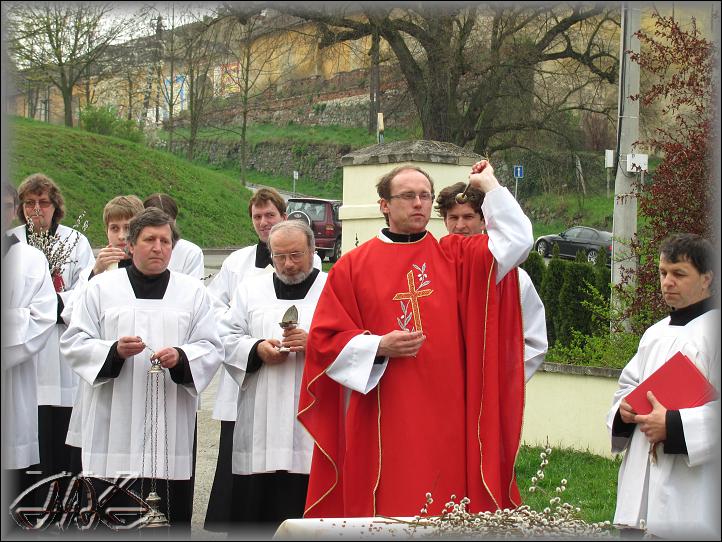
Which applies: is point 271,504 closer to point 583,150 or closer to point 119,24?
point 119,24

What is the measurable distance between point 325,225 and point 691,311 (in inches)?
810

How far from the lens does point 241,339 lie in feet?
19.4

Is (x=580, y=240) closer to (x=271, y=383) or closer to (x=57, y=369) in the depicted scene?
(x=57, y=369)

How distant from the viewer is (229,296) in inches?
281

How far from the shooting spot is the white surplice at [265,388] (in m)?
5.90

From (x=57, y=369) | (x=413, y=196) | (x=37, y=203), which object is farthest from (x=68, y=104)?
(x=413, y=196)

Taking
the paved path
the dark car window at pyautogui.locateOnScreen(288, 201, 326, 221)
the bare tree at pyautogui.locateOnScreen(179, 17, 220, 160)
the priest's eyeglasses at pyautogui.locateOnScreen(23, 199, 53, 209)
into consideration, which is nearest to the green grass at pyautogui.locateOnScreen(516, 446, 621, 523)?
the paved path

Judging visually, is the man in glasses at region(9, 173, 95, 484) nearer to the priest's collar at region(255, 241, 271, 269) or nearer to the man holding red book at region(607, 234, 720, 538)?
the priest's collar at region(255, 241, 271, 269)

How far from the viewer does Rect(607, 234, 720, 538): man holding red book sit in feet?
14.1

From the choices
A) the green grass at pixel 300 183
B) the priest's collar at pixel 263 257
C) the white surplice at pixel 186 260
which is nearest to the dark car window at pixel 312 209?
the green grass at pixel 300 183

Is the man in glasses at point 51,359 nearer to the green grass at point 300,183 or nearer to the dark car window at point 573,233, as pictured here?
the dark car window at point 573,233

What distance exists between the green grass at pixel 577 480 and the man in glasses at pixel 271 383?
5.20ft

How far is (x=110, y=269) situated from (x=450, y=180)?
452 cm

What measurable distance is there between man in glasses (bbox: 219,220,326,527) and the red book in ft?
6.97
